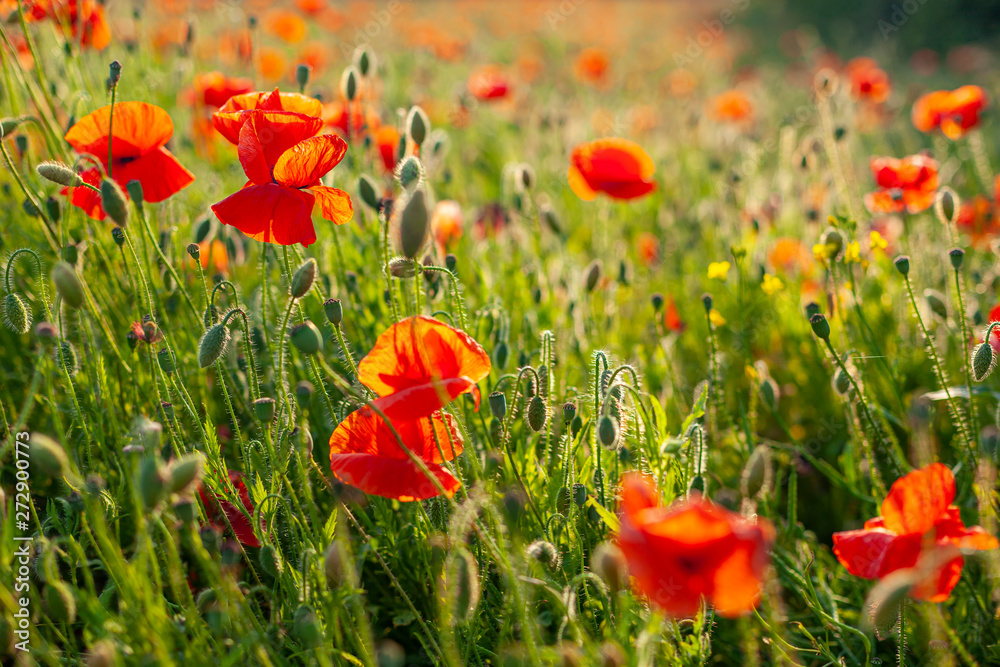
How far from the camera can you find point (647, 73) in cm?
970

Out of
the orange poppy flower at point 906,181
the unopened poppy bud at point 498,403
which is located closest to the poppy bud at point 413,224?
the unopened poppy bud at point 498,403

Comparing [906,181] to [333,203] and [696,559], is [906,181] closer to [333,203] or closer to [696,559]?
[333,203]

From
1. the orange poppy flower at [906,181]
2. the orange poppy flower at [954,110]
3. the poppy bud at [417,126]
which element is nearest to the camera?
the poppy bud at [417,126]

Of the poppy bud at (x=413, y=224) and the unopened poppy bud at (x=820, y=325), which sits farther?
the unopened poppy bud at (x=820, y=325)

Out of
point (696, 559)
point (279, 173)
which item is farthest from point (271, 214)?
point (696, 559)

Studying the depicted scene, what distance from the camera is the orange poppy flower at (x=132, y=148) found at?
1873 mm

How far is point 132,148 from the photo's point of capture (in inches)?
76.9

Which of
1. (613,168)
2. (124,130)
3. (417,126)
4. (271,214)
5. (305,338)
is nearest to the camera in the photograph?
(305,338)

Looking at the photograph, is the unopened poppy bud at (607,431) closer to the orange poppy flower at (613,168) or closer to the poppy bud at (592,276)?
the poppy bud at (592,276)

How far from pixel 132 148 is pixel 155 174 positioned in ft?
0.28

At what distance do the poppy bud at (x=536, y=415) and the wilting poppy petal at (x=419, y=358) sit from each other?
0.66 feet

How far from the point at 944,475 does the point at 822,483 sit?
1.33 m

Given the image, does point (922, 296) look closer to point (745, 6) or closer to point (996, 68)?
point (996, 68)

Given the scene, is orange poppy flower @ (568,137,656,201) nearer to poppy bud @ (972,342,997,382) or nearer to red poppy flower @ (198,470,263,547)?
poppy bud @ (972,342,997,382)
